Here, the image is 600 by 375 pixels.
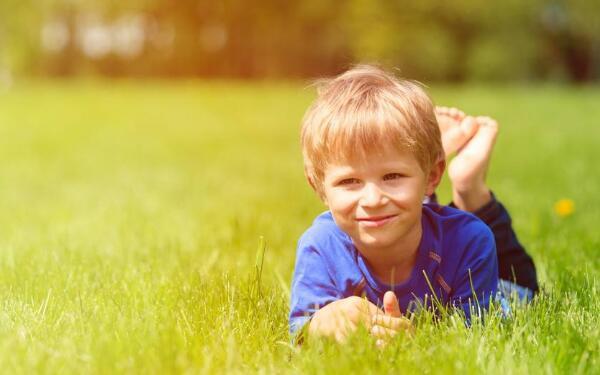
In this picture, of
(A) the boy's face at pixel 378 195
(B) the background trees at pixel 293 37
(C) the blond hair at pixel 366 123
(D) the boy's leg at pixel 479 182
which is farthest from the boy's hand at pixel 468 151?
(B) the background trees at pixel 293 37

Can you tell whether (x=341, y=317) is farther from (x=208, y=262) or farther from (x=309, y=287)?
(x=208, y=262)

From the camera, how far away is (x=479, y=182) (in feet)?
11.5

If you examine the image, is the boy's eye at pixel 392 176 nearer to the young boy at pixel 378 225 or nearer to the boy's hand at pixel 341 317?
the young boy at pixel 378 225

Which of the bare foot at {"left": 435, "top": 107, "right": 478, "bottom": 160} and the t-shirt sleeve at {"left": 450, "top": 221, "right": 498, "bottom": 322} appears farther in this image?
the bare foot at {"left": 435, "top": 107, "right": 478, "bottom": 160}

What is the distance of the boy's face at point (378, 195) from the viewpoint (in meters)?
2.54

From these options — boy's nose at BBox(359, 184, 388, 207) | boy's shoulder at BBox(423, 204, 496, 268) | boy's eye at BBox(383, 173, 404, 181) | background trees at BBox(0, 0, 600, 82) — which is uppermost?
boy's eye at BBox(383, 173, 404, 181)

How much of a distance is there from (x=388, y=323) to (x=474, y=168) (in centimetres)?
123

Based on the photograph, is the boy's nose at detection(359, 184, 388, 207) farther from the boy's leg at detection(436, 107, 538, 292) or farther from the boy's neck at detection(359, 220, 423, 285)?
the boy's leg at detection(436, 107, 538, 292)

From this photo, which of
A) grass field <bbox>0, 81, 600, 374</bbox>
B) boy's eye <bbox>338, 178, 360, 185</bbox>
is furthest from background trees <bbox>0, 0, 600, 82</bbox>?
boy's eye <bbox>338, 178, 360, 185</bbox>

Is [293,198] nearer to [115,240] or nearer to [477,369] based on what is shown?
[115,240]

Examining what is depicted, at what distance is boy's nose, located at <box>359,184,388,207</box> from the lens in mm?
2506

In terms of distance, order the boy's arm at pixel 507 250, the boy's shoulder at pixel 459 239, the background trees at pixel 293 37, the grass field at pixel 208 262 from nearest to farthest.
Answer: the grass field at pixel 208 262 → the boy's shoulder at pixel 459 239 → the boy's arm at pixel 507 250 → the background trees at pixel 293 37

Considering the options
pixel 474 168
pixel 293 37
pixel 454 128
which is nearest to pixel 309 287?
pixel 474 168

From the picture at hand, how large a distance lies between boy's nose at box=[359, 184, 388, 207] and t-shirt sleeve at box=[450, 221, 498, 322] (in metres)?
0.47
